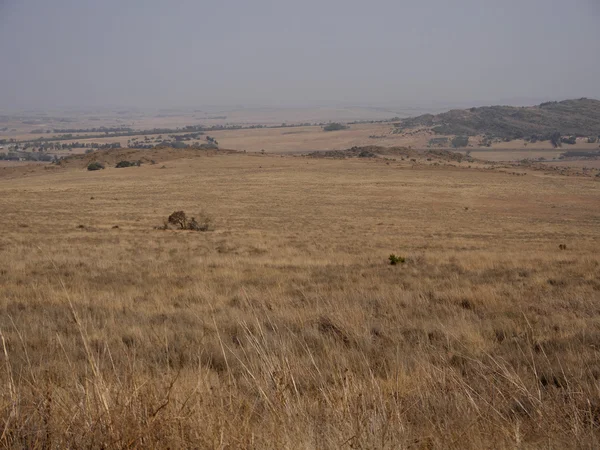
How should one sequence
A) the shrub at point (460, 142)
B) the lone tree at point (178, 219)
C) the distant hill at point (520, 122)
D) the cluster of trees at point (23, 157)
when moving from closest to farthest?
the lone tree at point (178, 219), the cluster of trees at point (23, 157), the shrub at point (460, 142), the distant hill at point (520, 122)

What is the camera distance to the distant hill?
14538 cm

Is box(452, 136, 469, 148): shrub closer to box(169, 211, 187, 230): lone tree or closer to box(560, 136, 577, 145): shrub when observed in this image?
box(560, 136, 577, 145): shrub

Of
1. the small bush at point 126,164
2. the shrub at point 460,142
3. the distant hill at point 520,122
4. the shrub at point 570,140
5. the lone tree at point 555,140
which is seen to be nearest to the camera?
the small bush at point 126,164

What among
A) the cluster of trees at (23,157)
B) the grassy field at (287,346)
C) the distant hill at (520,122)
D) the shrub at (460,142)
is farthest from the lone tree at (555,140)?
the grassy field at (287,346)

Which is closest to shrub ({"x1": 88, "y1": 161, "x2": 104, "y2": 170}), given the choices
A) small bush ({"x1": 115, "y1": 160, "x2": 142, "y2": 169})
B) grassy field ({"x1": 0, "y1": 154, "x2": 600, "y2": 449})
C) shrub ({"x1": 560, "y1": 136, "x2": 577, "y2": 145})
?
small bush ({"x1": 115, "y1": 160, "x2": 142, "y2": 169})

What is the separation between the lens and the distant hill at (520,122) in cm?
14538

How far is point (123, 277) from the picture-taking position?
907cm

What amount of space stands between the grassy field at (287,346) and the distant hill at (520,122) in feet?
461

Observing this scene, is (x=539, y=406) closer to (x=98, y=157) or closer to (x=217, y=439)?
(x=217, y=439)

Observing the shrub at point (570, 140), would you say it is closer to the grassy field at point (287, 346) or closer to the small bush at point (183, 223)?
the small bush at point (183, 223)

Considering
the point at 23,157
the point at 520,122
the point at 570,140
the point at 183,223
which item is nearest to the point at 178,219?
the point at 183,223

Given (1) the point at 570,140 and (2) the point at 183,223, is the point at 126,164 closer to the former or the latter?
Answer: (2) the point at 183,223

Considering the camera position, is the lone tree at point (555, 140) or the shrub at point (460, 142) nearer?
the lone tree at point (555, 140)

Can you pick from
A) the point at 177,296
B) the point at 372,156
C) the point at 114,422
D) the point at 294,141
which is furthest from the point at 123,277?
the point at 294,141
